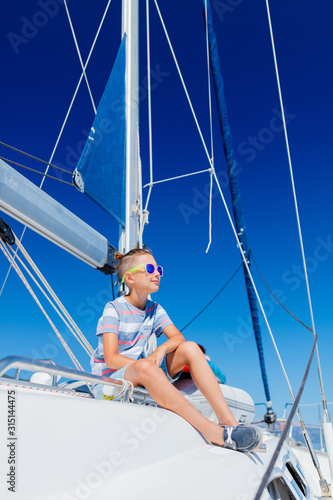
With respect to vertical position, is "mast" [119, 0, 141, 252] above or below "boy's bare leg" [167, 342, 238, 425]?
above

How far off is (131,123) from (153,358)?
306cm

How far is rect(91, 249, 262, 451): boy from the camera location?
5.82ft

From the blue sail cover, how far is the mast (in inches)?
2.5

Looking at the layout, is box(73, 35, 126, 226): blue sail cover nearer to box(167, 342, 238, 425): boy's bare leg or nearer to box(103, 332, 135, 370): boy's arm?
box(103, 332, 135, 370): boy's arm

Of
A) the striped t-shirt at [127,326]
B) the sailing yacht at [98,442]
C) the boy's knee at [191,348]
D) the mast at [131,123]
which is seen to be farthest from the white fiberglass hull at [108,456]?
the mast at [131,123]

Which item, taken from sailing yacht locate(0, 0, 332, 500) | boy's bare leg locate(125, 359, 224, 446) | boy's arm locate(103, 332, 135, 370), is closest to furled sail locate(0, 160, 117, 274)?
sailing yacht locate(0, 0, 332, 500)

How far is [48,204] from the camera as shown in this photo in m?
2.99

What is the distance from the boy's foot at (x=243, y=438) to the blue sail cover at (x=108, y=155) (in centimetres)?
267

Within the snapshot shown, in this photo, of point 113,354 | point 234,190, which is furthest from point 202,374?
point 234,190

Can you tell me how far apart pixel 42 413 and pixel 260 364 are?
353cm

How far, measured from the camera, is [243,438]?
67.5 inches

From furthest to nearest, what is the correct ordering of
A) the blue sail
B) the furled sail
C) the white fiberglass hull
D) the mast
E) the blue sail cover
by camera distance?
the blue sail, the mast, the blue sail cover, the furled sail, the white fiberglass hull

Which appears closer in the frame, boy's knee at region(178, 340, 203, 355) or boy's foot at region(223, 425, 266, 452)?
boy's foot at region(223, 425, 266, 452)

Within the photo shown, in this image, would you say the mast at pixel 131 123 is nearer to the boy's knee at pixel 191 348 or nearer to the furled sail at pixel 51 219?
the furled sail at pixel 51 219
